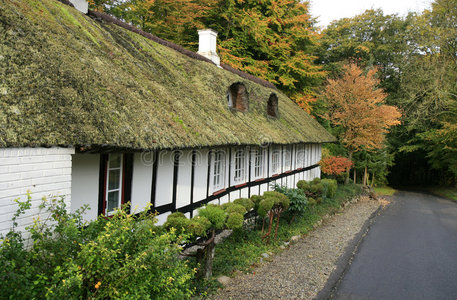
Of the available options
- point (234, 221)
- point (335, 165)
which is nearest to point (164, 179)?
point (234, 221)

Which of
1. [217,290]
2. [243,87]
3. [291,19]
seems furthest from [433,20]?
[217,290]

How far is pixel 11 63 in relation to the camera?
369 centimetres

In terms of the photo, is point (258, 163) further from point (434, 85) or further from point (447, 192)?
point (447, 192)

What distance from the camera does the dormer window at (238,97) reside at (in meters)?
10.4

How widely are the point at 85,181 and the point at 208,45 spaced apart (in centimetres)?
928

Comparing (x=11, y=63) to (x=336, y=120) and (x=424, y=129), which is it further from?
(x=424, y=129)

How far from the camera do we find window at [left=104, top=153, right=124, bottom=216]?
5.09 meters

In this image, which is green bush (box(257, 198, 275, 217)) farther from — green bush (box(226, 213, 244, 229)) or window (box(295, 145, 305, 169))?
window (box(295, 145, 305, 169))

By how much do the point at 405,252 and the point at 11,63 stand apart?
34.0ft

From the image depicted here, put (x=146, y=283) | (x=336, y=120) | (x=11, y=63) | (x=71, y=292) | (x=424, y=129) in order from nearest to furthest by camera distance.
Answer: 1. (x=71, y=292)
2. (x=146, y=283)
3. (x=11, y=63)
4. (x=336, y=120)
5. (x=424, y=129)

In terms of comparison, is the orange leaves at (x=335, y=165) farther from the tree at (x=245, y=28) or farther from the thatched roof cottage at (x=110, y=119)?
the thatched roof cottage at (x=110, y=119)

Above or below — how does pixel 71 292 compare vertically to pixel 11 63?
below

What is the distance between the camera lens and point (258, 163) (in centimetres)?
1109

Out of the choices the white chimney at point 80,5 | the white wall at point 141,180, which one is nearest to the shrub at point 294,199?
the white wall at point 141,180
